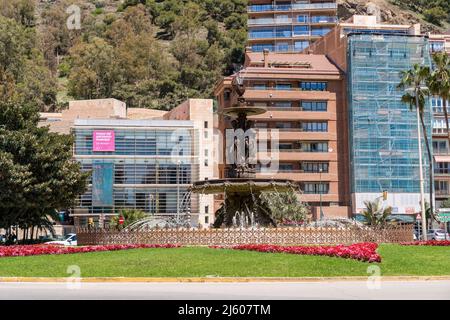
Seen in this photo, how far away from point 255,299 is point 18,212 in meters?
35.5

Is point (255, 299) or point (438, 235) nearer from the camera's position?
point (255, 299)

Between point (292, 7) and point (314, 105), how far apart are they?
3810cm

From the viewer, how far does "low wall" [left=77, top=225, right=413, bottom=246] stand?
2900cm

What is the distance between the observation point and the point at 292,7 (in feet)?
384

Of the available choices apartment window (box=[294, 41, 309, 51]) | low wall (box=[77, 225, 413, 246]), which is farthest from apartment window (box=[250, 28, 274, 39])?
low wall (box=[77, 225, 413, 246])

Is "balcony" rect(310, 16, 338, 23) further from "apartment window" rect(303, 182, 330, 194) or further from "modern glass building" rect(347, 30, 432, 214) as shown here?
"apartment window" rect(303, 182, 330, 194)

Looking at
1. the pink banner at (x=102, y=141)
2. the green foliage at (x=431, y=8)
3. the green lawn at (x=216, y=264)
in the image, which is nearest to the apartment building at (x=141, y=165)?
the pink banner at (x=102, y=141)

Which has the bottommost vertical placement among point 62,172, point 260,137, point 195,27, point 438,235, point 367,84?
point 438,235

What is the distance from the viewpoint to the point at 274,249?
84.4 ft

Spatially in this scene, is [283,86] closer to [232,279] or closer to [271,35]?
[271,35]

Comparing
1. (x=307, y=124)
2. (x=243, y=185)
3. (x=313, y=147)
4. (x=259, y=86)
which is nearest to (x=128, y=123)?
(x=259, y=86)

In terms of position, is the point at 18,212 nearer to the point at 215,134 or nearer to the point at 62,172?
the point at 62,172

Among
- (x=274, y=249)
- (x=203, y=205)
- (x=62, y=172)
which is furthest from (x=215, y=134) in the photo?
(x=274, y=249)

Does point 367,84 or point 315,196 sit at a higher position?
point 367,84
